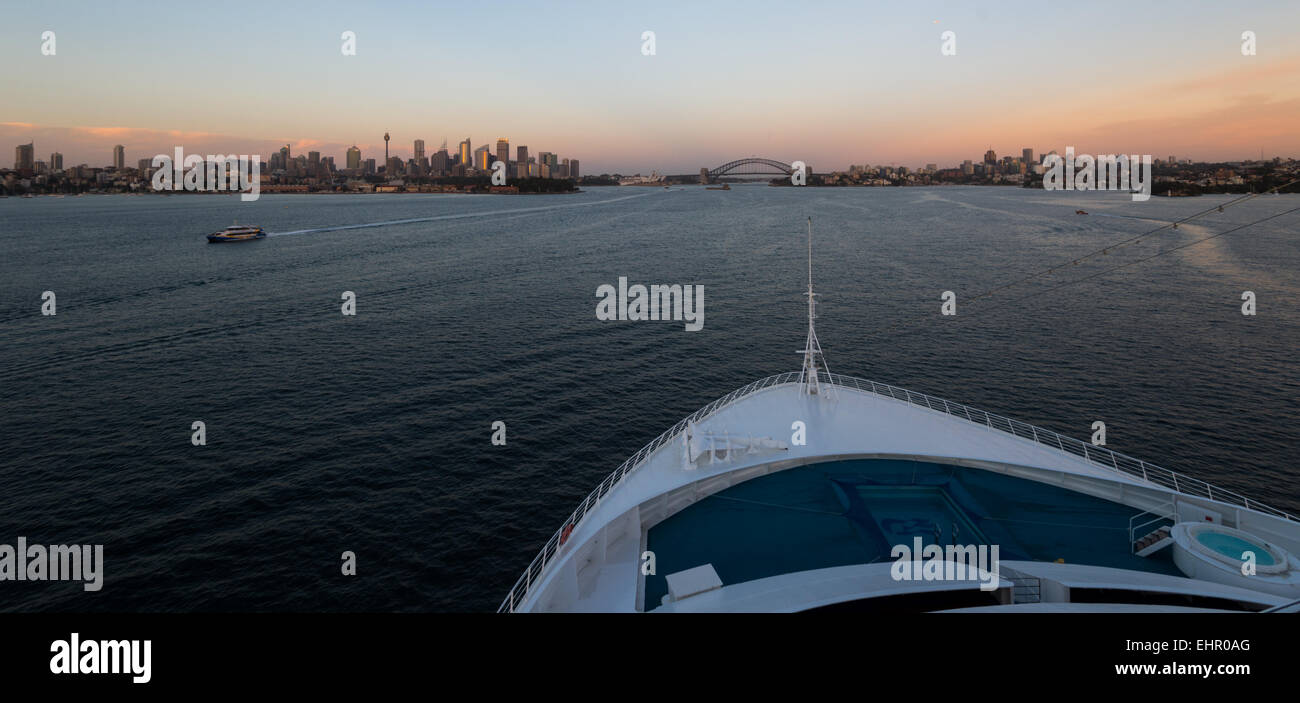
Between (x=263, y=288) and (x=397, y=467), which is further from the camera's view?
(x=263, y=288)

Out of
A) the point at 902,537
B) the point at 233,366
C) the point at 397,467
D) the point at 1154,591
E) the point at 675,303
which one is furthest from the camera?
the point at 675,303

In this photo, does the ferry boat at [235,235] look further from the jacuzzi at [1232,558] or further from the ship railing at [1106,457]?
the jacuzzi at [1232,558]

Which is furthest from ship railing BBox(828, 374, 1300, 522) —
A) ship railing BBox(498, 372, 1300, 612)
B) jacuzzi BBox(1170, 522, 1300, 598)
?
jacuzzi BBox(1170, 522, 1300, 598)

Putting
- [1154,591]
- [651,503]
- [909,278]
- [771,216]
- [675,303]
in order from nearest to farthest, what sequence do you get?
[1154,591]
[651,503]
[675,303]
[909,278]
[771,216]

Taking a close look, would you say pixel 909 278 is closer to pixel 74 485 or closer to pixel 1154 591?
pixel 1154 591

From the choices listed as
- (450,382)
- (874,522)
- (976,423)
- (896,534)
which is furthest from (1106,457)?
(450,382)

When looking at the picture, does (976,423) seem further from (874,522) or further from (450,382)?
(450,382)

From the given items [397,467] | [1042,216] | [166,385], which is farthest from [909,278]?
[1042,216]
